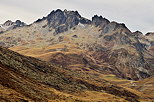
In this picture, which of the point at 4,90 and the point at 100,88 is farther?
the point at 100,88

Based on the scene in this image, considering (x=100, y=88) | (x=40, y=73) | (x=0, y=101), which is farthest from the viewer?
(x=100, y=88)

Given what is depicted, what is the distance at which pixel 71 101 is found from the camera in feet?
318

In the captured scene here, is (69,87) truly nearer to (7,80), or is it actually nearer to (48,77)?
(48,77)

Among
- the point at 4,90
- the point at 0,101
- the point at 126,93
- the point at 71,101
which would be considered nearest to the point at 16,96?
the point at 4,90

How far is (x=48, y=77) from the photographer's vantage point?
410ft

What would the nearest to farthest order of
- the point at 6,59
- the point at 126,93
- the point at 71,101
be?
the point at 71,101, the point at 6,59, the point at 126,93

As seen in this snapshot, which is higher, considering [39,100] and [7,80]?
[7,80]

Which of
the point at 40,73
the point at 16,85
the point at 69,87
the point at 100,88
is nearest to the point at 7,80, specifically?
the point at 16,85

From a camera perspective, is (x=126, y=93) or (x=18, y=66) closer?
(x=18, y=66)

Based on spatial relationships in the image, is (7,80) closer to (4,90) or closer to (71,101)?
(4,90)

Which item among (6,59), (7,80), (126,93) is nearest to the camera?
(7,80)

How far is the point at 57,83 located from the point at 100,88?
178ft

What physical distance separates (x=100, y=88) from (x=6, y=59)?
84.0 metres

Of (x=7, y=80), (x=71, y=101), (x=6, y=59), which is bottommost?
(x=71, y=101)
